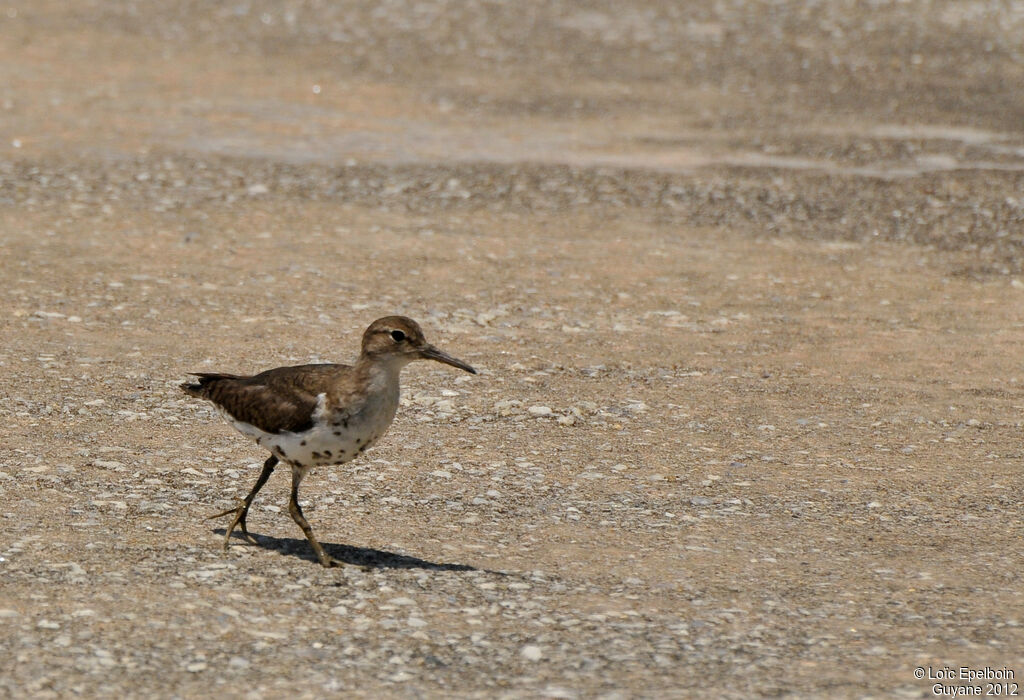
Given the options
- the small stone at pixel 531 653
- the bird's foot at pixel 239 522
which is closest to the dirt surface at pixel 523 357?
the small stone at pixel 531 653

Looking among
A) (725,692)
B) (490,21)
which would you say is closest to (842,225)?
(725,692)

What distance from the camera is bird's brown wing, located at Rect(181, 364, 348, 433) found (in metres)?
9.02

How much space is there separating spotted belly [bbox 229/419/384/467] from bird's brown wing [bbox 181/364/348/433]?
60 mm

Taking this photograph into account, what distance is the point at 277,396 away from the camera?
919 cm

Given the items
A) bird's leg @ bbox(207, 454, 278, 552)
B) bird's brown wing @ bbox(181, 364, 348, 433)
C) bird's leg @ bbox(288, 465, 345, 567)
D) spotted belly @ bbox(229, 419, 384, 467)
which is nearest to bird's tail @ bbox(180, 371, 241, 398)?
bird's brown wing @ bbox(181, 364, 348, 433)

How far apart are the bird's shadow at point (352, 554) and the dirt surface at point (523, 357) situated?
4 cm

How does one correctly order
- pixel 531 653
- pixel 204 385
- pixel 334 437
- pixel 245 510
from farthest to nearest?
1. pixel 204 385
2. pixel 245 510
3. pixel 334 437
4. pixel 531 653

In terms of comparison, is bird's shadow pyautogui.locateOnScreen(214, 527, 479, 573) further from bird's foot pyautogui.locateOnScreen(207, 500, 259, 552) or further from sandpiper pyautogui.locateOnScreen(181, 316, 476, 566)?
sandpiper pyautogui.locateOnScreen(181, 316, 476, 566)

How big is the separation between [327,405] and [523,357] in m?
5.81

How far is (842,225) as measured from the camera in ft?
65.8

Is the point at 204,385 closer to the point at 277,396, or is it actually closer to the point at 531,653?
the point at 277,396

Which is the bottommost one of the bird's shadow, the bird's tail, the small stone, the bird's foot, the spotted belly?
the small stone

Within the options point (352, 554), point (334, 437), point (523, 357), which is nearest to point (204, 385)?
point (334, 437)

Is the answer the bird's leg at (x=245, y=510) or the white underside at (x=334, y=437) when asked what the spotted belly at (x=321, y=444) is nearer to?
the white underside at (x=334, y=437)
